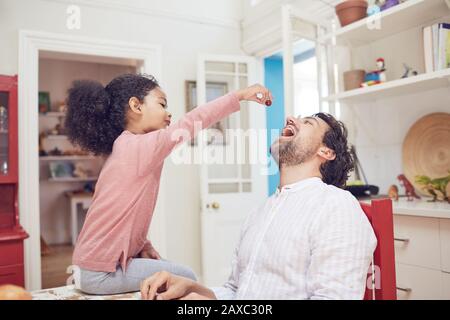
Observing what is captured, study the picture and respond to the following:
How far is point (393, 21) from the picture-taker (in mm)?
1801

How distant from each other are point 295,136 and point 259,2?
1996mm

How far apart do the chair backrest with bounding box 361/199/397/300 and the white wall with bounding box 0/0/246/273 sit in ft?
6.23

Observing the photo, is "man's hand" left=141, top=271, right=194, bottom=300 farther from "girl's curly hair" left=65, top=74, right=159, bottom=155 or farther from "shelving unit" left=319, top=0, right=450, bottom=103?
"shelving unit" left=319, top=0, right=450, bottom=103

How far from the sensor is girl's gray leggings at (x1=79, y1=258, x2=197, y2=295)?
2.99 feet

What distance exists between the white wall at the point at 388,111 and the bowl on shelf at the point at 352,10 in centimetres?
22

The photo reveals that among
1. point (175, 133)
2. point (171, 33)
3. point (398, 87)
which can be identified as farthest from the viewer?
point (171, 33)

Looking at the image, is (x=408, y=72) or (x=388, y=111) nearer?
(x=408, y=72)

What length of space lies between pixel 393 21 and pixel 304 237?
4.47 feet

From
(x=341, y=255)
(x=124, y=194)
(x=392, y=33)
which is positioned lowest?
(x=341, y=255)

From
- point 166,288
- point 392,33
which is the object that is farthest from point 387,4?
point 166,288

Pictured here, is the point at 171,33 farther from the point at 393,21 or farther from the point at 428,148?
the point at 428,148

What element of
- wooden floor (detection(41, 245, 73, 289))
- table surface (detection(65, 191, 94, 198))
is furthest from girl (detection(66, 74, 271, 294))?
table surface (detection(65, 191, 94, 198))

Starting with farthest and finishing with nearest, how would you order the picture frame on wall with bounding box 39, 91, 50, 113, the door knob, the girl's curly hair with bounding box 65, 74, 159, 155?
the picture frame on wall with bounding box 39, 91, 50, 113
the door knob
the girl's curly hair with bounding box 65, 74, 159, 155
